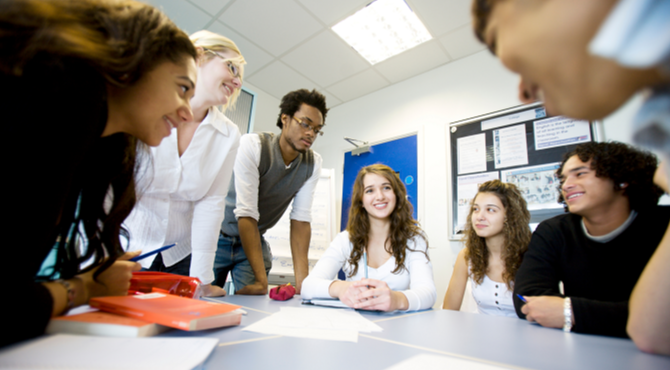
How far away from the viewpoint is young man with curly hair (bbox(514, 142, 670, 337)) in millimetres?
955

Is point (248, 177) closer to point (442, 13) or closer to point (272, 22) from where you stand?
point (272, 22)

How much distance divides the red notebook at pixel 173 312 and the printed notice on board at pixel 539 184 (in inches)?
85.9

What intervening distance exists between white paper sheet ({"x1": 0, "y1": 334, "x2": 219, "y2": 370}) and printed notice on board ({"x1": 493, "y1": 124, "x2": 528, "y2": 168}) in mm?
2380

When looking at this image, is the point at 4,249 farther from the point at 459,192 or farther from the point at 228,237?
the point at 459,192

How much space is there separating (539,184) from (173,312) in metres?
2.33

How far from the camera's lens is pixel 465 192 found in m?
2.33

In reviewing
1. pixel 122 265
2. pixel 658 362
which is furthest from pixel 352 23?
pixel 658 362

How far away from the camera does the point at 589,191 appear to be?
1.15 meters

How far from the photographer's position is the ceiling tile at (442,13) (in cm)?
204

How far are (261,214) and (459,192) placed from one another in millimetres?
1637

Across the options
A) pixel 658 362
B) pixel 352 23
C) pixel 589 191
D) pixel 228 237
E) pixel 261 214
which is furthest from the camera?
pixel 352 23

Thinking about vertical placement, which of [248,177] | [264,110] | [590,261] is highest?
[264,110]

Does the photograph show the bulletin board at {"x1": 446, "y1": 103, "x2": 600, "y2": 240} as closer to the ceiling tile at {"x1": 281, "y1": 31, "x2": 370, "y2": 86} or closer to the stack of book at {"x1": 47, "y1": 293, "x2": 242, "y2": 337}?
the ceiling tile at {"x1": 281, "y1": 31, "x2": 370, "y2": 86}

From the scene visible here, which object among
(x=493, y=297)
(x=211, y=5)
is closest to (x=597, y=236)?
(x=493, y=297)
